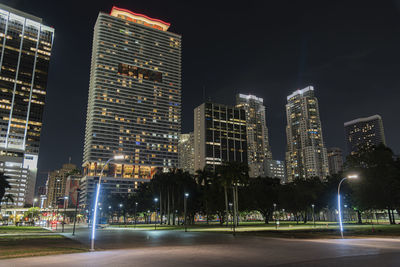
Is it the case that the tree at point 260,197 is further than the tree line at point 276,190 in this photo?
Yes

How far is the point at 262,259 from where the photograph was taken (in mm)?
18172

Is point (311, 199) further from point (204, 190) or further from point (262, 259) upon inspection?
point (262, 259)

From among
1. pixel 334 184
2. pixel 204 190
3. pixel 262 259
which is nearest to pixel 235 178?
pixel 204 190

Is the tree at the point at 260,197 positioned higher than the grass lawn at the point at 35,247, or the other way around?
the tree at the point at 260,197

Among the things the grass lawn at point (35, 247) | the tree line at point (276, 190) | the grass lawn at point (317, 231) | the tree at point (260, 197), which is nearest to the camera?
the grass lawn at point (35, 247)

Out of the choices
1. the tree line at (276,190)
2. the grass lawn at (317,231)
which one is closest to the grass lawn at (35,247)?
the grass lawn at (317,231)

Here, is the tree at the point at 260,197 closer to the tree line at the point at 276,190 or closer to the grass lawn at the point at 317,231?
the tree line at the point at 276,190

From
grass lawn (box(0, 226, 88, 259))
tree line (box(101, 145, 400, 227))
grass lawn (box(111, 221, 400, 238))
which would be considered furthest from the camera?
tree line (box(101, 145, 400, 227))

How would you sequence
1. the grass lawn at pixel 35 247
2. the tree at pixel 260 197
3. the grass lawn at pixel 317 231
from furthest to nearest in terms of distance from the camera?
the tree at pixel 260 197 < the grass lawn at pixel 317 231 < the grass lawn at pixel 35 247

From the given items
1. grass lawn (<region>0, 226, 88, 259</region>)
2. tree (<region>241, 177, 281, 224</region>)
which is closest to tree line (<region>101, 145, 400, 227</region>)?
tree (<region>241, 177, 281, 224</region>)

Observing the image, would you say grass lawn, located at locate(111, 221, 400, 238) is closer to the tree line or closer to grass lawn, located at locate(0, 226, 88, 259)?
the tree line

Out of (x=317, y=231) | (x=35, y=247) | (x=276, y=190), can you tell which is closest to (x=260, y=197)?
(x=276, y=190)

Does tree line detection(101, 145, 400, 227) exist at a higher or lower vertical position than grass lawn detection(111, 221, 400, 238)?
higher

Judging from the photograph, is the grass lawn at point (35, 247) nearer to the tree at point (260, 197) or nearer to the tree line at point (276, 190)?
the tree line at point (276, 190)
